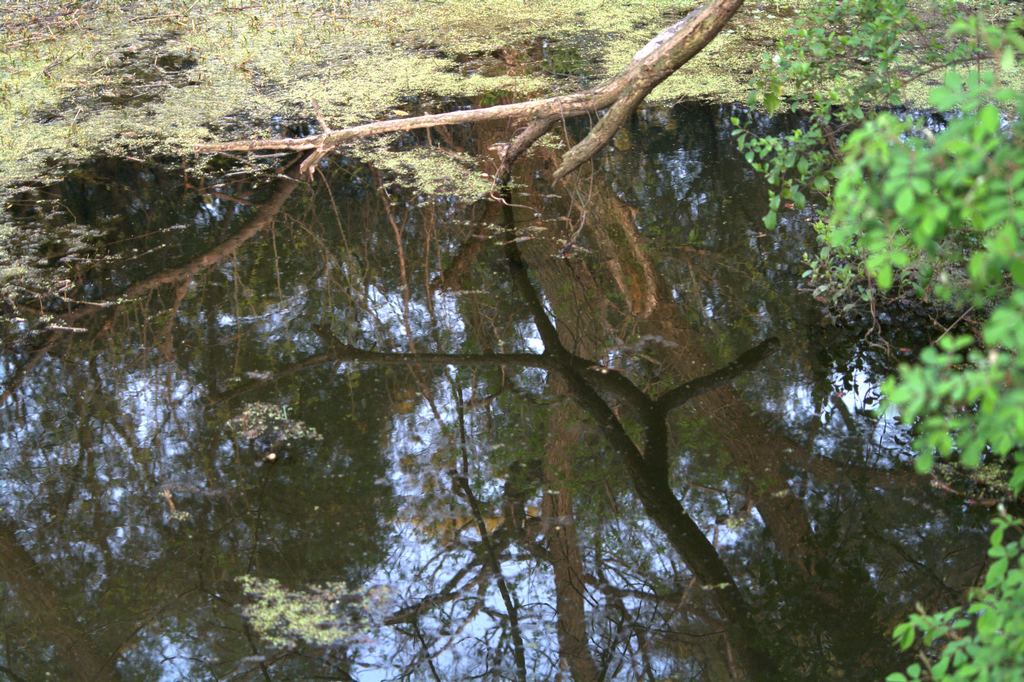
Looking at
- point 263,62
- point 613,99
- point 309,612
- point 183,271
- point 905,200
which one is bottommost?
point 905,200

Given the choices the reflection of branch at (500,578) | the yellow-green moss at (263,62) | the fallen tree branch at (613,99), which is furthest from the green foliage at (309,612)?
the yellow-green moss at (263,62)

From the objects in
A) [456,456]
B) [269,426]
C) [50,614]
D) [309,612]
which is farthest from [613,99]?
[50,614]

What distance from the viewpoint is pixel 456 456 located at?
3207 mm

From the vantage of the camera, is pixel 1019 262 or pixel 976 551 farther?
pixel 976 551

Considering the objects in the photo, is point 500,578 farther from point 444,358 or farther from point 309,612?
point 444,358

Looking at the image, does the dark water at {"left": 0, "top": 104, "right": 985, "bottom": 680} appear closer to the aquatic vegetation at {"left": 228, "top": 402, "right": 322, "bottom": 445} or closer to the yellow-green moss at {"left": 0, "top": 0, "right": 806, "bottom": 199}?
the aquatic vegetation at {"left": 228, "top": 402, "right": 322, "bottom": 445}

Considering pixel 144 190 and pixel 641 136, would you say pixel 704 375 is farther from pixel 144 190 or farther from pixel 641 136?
pixel 144 190

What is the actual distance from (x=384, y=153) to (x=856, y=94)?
2759 mm

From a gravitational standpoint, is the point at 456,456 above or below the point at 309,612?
above

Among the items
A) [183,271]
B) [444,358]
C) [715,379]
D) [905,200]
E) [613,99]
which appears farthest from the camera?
[183,271]

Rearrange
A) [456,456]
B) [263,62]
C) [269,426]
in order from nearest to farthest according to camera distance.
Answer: [456,456]
[269,426]
[263,62]

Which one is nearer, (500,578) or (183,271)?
(500,578)

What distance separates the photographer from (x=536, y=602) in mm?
2662

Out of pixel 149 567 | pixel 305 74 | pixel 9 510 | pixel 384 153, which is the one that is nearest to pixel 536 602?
pixel 149 567
